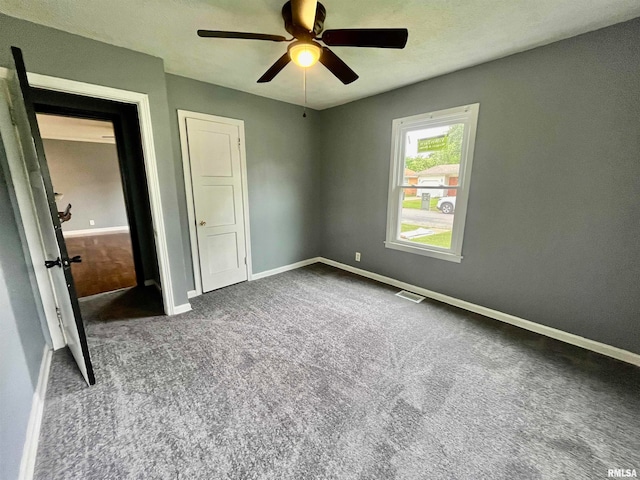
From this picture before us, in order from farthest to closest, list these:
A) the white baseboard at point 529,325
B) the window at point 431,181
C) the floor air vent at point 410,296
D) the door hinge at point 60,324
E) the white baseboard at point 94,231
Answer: the white baseboard at point 94,231 < the floor air vent at point 410,296 < the window at point 431,181 < the door hinge at point 60,324 < the white baseboard at point 529,325

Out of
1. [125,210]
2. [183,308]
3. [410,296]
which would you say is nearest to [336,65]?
[410,296]

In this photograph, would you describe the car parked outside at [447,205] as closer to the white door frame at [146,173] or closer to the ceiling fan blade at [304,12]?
the ceiling fan blade at [304,12]

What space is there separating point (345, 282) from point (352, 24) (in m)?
2.82

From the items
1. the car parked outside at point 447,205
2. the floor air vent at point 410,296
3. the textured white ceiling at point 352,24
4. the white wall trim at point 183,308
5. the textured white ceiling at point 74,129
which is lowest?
the floor air vent at point 410,296

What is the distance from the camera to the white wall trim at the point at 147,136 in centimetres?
193

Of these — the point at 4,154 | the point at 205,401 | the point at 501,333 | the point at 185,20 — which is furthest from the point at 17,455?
the point at 501,333

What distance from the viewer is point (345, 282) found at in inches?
144

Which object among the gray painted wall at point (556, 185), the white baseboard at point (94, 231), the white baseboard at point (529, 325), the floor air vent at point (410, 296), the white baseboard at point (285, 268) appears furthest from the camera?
the white baseboard at point (94, 231)

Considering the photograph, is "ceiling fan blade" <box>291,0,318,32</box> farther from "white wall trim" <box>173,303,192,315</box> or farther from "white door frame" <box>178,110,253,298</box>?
"white wall trim" <box>173,303,192,315</box>

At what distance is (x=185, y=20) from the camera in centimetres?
181

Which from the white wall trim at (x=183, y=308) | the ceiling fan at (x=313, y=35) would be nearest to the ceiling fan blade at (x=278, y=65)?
the ceiling fan at (x=313, y=35)

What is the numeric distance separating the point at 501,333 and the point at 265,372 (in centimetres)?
217

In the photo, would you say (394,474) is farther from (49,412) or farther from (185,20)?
(185,20)

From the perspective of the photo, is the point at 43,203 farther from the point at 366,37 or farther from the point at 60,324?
the point at 366,37
